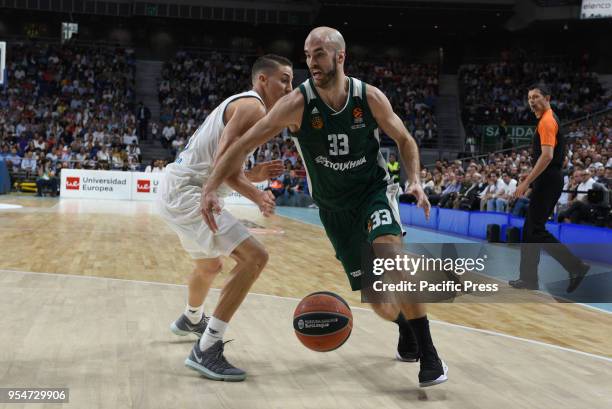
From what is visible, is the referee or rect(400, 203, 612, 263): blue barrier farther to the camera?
rect(400, 203, 612, 263): blue barrier

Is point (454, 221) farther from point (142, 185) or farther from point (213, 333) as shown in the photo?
point (142, 185)

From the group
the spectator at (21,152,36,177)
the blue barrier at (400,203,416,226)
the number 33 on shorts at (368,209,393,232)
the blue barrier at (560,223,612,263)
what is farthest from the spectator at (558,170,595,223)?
the spectator at (21,152,36,177)

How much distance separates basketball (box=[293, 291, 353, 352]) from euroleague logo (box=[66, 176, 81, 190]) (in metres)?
19.5

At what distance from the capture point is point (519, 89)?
29.0 meters

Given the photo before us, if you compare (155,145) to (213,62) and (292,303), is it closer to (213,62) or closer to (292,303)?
(213,62)

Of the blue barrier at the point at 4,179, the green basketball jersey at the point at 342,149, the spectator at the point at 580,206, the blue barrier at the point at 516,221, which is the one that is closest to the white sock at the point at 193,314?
the green basketball jersey at the point at 342,149

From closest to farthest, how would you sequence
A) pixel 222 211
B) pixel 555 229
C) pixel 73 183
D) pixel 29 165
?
pixel 222 211 < pixel 555 229 < pixel 73 183 < pixel 29 165

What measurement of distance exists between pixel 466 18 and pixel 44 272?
2461 cm

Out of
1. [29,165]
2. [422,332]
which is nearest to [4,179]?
[29,165]

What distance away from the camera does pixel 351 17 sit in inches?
1143

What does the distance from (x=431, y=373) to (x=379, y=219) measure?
846 millimetres

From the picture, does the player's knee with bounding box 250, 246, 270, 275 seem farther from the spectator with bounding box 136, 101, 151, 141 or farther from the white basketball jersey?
the spectator with bounding box 136, 101, 151, 141

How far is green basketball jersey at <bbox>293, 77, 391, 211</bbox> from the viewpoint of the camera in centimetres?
379

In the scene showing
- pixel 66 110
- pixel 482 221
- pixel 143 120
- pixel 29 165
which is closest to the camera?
pixel 482 221
